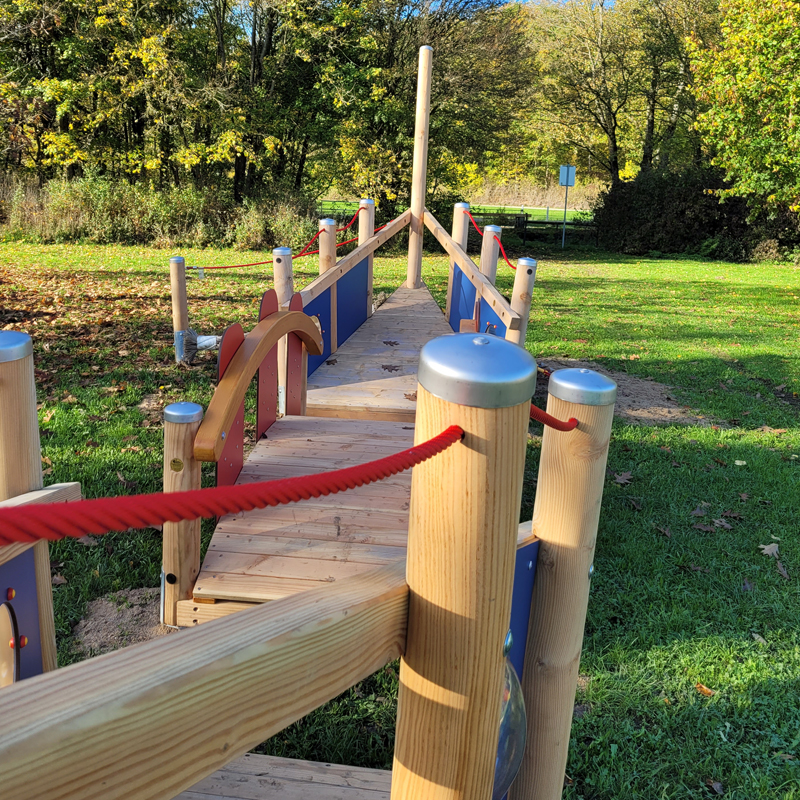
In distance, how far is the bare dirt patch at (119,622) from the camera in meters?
3.39

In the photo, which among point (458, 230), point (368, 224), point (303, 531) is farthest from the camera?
point (458, 230)

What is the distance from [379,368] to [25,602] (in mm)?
4446

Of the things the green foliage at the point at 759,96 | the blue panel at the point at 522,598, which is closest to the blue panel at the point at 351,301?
the blue panel at the point at 522,598

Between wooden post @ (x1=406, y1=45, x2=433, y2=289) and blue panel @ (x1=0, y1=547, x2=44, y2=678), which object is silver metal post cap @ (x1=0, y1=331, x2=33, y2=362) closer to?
blue panel @ (x1=0, y1=547, x2=44, y2=678)

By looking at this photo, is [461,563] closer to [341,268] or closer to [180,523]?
[180,523]

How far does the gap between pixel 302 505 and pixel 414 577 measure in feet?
7.79

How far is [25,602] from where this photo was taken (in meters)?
1.72

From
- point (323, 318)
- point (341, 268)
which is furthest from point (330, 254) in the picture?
point (323, 318)

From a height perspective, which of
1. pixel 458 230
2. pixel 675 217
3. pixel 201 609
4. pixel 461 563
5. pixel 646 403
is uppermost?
pixel 675 217

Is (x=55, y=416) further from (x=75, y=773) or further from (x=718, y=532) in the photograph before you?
(x=75, y=773)

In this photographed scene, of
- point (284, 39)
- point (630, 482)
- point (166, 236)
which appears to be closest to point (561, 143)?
point (284, 39)

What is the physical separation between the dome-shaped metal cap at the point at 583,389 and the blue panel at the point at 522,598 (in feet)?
1.12

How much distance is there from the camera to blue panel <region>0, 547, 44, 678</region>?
1.64m

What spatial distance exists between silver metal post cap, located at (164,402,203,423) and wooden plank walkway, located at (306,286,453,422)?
2472mm
